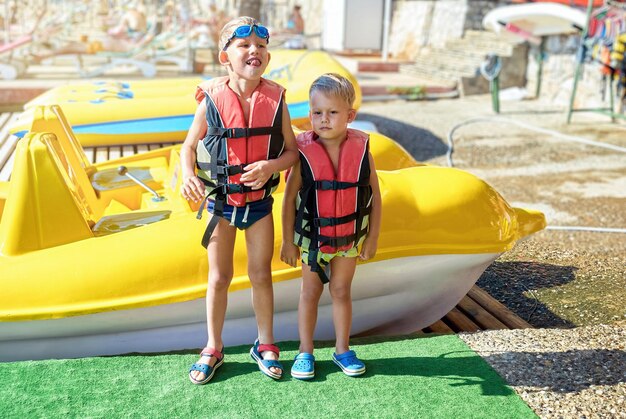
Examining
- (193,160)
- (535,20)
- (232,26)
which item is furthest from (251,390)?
(535,20)

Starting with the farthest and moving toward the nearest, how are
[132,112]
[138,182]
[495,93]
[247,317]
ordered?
[495,93], [132,112], [138,182], [247,317]

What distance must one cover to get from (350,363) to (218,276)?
2.10 feet

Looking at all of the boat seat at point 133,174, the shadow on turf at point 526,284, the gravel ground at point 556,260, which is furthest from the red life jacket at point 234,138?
the shadow on turf at point 526,284

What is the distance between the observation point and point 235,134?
2348 millimetres

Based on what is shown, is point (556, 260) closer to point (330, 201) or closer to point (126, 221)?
point (330, 201)

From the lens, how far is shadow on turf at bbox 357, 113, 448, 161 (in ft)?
25.7

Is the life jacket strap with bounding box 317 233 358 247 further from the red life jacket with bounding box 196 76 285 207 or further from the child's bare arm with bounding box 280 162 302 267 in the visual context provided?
the red life jacket with bounding box 196 76 285 207

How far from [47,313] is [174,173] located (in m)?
1.33

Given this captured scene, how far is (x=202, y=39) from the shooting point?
1418 centimetres

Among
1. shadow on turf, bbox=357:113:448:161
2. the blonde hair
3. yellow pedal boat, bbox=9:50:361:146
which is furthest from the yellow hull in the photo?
shadow on turf, bbox=357:113:448:161

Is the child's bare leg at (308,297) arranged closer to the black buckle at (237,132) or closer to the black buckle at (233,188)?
the black buckle at (233,188)

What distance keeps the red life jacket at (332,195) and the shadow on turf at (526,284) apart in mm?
1484

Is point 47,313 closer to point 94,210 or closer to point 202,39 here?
point 94,210

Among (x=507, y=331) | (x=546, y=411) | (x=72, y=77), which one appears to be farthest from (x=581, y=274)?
(x=72, y=77)
